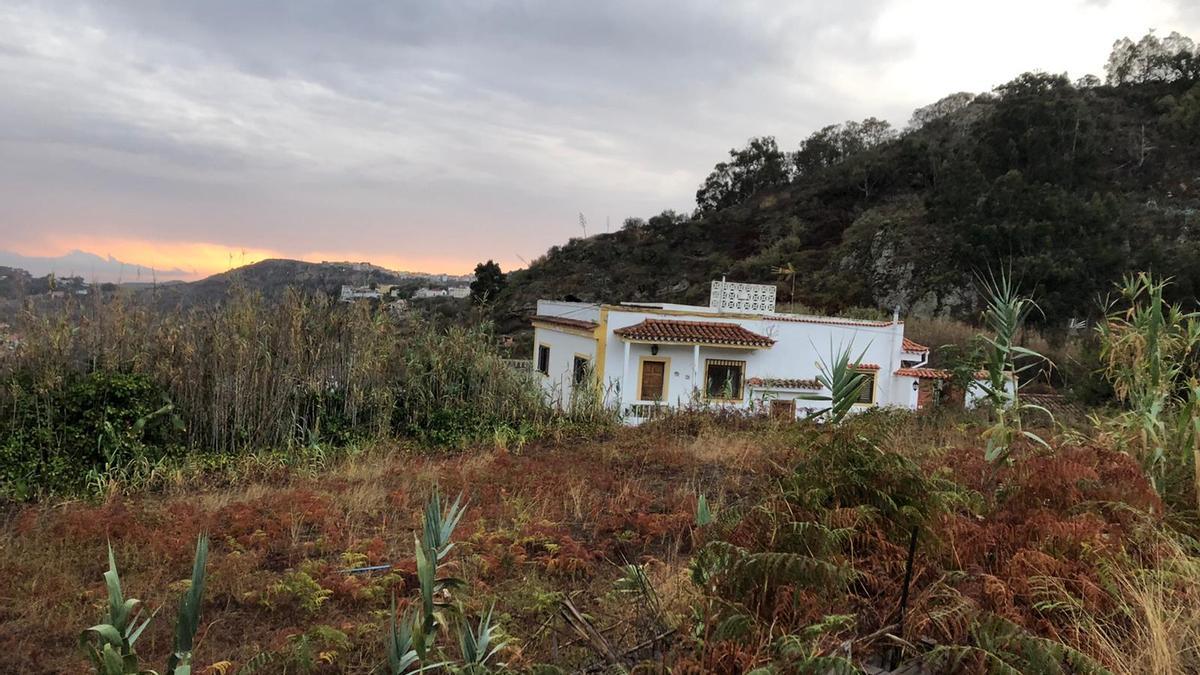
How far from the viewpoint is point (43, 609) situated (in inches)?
128

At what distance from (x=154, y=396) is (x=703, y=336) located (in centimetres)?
1113

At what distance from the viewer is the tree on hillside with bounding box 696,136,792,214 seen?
54.3 metres

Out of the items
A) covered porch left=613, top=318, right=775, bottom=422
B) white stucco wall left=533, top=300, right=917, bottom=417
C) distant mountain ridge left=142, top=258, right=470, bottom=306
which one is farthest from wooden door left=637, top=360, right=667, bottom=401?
distant mountain ridge left=142, top=258, right=470, bottom=306

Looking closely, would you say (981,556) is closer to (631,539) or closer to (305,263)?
(631,539)

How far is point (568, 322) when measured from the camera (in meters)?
17.2

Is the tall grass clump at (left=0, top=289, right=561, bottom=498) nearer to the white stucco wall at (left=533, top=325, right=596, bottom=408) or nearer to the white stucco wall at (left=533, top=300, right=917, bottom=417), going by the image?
the white stucco wall at (left=533, top=325, right=596, bottom=408)

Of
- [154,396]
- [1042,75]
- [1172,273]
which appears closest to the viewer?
[154,396]

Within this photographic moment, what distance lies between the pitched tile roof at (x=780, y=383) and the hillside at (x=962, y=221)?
11215 mm

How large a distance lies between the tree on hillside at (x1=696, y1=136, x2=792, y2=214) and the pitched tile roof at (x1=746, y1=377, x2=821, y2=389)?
1531 inches

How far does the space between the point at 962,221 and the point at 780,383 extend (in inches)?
673

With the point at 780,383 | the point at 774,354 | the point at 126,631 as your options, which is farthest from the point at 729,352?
the point at 126,631

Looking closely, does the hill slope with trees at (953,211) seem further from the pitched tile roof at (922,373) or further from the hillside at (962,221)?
the pitched tile roof at (922,373)

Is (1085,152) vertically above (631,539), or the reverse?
(1085,152)

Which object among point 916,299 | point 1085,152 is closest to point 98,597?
point 916,299
